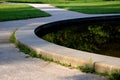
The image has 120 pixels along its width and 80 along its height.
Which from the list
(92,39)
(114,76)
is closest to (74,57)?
(114,76)

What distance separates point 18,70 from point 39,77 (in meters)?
0.54

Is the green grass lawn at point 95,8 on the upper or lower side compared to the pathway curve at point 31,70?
lower

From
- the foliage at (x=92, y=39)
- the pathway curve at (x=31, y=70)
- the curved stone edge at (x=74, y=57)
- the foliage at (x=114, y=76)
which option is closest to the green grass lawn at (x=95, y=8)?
the foliage at (x=92, y=39)

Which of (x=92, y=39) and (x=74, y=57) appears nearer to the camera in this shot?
(x=74, y=57)

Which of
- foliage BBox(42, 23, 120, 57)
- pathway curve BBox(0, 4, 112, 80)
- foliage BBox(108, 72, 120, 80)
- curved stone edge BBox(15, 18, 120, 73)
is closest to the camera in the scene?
foliage BBox(108, 72, 120, 80)

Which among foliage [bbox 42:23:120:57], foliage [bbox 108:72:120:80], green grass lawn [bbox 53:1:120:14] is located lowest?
green grass lawn [bbox 53:1:120:14]

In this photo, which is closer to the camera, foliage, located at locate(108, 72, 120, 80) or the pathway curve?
foliage, located at locate(108, 72, 120, 80)

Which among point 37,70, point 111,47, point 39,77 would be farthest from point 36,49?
point 111,47

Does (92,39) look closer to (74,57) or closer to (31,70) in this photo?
(74,57)

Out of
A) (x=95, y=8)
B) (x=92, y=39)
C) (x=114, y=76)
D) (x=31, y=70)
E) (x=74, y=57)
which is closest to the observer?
(x=114, y=76)

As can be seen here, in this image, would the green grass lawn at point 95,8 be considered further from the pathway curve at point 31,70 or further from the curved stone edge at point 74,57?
the pathway curve at point 31,70

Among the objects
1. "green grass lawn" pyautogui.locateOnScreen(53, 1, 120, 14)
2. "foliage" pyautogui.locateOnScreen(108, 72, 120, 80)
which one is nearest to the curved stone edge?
"foliage" pyautogui.locateOnScreen(108, 72, 120, 80)

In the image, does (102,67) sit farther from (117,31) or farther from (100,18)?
(100,18)

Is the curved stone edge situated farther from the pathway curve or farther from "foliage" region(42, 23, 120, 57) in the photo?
"foliage" region(42, 23, 120, 57)
